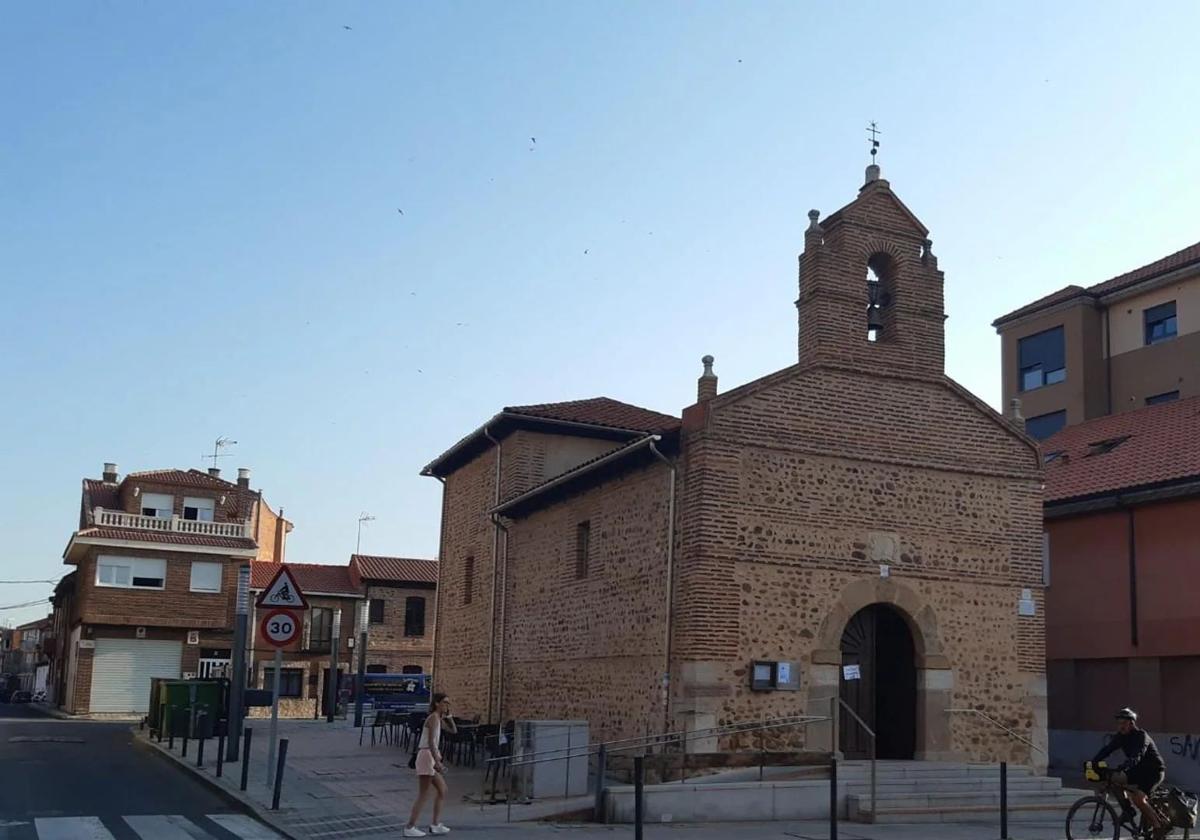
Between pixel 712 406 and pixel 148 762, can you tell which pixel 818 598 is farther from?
pixel 148 762

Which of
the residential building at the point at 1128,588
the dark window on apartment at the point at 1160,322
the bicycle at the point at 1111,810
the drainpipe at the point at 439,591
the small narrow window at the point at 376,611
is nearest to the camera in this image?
the bicycle at the point at 1111,810

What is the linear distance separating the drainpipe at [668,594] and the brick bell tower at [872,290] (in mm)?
2547

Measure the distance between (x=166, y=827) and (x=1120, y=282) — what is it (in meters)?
31.9

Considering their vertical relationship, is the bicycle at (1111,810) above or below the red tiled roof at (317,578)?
below

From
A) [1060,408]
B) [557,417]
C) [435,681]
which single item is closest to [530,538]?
[557,417]

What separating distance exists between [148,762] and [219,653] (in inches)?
997

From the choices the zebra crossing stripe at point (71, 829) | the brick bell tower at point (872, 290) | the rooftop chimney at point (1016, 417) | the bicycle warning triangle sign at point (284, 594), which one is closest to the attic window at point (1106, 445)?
the rooftop chimney at point (1016, 417)

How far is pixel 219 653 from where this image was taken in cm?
4531

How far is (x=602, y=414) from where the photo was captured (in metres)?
26.4

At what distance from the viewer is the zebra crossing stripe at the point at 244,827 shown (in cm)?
1262

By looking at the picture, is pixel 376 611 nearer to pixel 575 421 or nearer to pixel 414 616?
pixel 414 616

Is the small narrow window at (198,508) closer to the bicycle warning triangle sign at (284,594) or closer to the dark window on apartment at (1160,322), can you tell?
the dark window on apartment at (1160,322)

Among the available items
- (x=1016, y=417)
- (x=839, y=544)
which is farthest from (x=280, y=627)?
(x=1016, y=417)

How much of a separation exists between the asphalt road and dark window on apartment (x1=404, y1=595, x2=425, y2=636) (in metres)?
23.6
